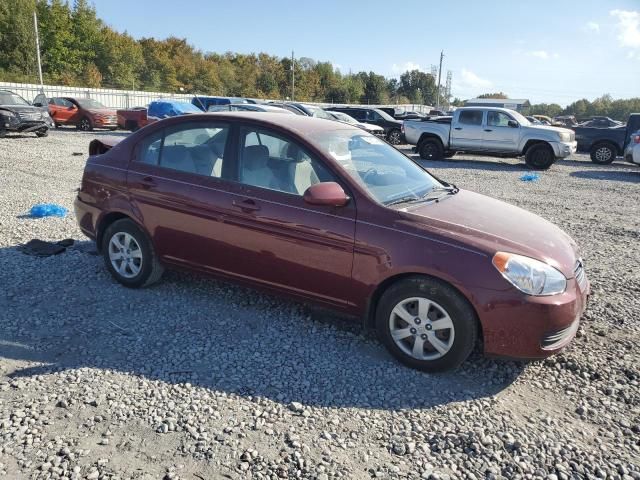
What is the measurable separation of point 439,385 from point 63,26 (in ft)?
212

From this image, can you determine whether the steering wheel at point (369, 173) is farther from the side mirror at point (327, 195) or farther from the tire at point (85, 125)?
the tire at point (85, 125)

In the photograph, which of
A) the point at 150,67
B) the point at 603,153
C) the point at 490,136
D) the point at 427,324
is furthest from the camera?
the point at 150,67

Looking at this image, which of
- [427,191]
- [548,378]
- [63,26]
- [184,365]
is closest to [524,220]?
[427,191]

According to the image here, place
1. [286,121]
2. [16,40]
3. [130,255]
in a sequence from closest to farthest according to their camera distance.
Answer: [286,121] → [130,255] → [16,40]

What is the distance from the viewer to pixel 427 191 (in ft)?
13.7

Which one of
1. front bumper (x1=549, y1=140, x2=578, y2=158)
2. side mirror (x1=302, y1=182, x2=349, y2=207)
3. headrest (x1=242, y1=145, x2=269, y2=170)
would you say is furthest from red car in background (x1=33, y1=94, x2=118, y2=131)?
side mirror (x1=302, y1=182, x2=349, y2=207)

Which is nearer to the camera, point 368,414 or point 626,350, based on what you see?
point 368,414

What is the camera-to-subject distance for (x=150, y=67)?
6531 centimetres

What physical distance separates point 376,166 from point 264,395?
202cm

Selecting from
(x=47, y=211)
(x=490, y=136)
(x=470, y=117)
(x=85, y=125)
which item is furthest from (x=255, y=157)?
(x=85, y=125)

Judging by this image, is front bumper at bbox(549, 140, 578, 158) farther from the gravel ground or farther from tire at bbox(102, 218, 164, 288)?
tire at bbox(102, 218, 164, 288)

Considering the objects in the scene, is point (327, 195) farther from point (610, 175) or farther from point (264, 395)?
point (610, 175)

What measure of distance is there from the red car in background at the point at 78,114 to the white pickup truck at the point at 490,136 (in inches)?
553

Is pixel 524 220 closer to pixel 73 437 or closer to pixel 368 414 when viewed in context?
pixel 368 414
